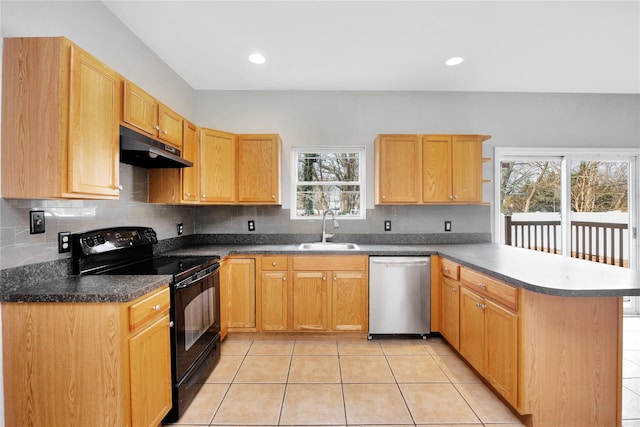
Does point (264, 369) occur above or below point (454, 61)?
below

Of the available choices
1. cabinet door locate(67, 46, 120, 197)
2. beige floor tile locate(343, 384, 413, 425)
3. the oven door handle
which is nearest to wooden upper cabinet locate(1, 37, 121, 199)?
cabinet door locate(67, 46, 120, 197)

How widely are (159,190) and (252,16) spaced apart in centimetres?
164

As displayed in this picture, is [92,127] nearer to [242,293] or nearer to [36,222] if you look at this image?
[36,222]

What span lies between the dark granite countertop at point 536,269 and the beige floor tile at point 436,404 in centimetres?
90

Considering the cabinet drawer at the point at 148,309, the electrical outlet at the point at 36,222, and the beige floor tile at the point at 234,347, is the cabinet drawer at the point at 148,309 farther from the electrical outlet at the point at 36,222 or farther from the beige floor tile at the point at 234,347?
the beige floor tile at the point at 234,347

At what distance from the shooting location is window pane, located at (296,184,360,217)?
3.43 meters

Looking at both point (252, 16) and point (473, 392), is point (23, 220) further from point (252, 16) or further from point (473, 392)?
point (473, 392)

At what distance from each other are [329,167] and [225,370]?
2.38 metres

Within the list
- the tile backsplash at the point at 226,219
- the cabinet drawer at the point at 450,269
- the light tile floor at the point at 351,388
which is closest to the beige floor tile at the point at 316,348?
the light tile floor at the point at 351,388

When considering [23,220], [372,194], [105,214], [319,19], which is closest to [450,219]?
[372,194]

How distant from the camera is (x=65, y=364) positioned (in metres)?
1.31

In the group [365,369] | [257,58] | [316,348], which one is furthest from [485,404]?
[257,58]

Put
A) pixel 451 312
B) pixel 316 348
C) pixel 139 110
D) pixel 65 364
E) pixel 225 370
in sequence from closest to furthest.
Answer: pixel 65 364
pixel 139 110
pixel 225 370
pixel 451 312
pixel 316 348

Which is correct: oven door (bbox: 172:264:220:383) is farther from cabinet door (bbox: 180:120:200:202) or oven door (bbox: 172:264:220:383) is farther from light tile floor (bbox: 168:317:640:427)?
cabinet door (bbox: 180:120:200:202)
